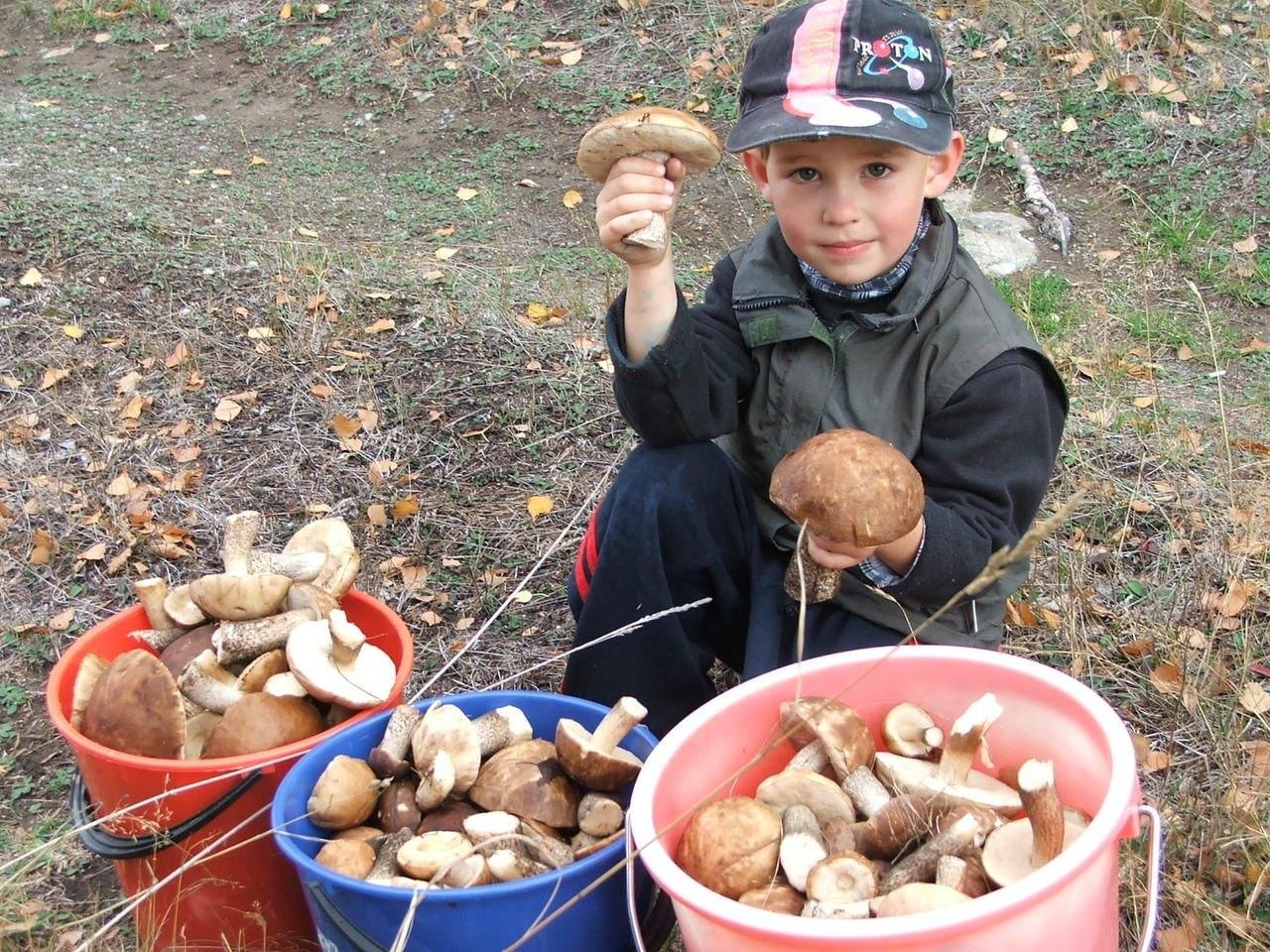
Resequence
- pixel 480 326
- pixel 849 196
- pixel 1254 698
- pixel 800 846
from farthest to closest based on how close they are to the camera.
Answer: pixel 480 326, pixel 1254 698, pixel 849 196, pixel 800 846

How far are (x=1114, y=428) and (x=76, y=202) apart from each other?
424 cm

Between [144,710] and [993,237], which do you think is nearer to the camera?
[144,710]

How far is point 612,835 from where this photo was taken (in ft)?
6.38

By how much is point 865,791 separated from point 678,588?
740 millimetres

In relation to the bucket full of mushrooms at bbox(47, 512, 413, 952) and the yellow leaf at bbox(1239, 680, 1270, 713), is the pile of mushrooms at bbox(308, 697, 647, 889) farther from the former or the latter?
the yellow leaf at bbox(1239, 680, 1270, 713)

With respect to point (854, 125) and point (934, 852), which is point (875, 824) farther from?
point (854, 125)

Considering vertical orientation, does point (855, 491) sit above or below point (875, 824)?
above

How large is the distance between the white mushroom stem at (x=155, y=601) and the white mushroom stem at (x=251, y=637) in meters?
0.17

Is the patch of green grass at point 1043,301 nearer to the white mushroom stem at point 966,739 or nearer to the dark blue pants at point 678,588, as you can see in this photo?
the dark blue pants at point 678,588

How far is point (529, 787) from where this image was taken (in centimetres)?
200

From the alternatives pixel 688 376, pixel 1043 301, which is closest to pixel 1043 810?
pixel 688 376

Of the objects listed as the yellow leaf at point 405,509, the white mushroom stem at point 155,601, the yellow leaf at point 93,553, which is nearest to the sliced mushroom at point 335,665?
the white mushroom stem at point 155,601

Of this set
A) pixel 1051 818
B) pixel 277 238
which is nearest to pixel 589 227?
pixel 277 238

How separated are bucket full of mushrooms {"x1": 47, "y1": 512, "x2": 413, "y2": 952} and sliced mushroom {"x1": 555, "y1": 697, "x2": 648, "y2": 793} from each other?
391mm
